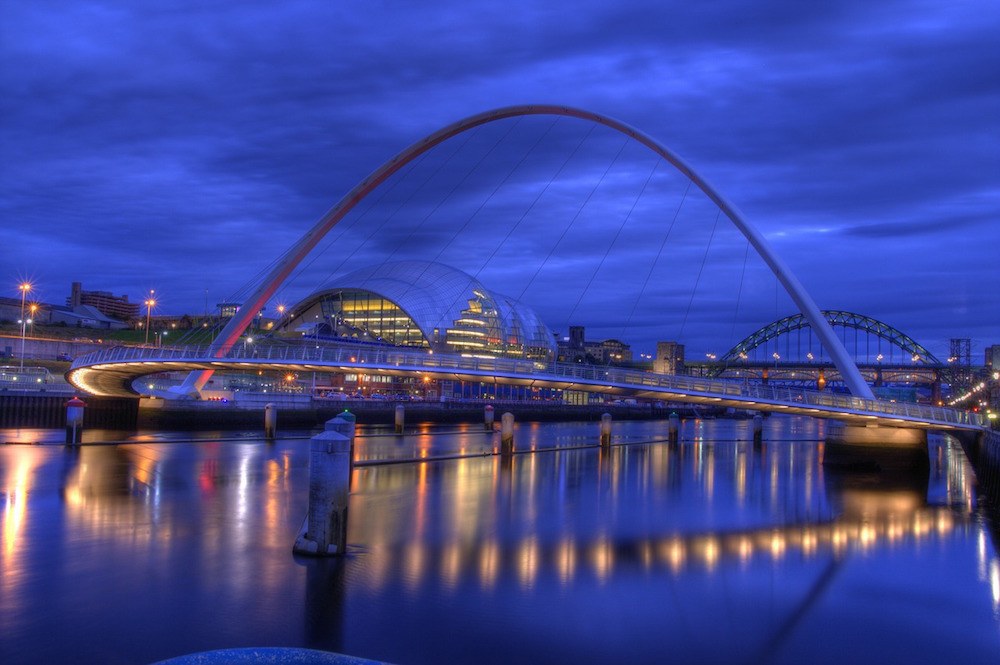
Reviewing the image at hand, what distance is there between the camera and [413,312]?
263ft

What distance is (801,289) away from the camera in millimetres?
33531

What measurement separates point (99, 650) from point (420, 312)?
7087 centimetres

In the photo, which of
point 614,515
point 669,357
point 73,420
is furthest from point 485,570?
point 669,357

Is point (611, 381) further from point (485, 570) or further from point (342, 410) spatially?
point (342, 410)

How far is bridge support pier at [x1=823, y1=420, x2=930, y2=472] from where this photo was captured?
107 feet

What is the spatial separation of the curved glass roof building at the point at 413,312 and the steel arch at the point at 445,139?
95.1 ft

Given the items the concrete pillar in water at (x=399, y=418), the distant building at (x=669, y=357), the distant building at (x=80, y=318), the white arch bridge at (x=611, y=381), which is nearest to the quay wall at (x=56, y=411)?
the white arch bridge at (x=611, y=381)

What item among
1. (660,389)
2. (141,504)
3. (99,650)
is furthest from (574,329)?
(99,650)

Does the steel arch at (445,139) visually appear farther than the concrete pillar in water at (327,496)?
Yes

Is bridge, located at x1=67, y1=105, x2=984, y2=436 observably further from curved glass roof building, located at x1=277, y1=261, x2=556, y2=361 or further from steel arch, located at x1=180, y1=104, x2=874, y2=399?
curved glass roof building, located at x1=277, y1=261, x2=556, y2=361

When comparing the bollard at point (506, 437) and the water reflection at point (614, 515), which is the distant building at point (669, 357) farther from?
the bollard at point (506, 437)

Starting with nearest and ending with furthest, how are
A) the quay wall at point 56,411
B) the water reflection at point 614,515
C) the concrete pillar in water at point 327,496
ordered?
the concrete pillar in water at point 327,496
the water reflection at point 614,515
the quay wall at point 56,411

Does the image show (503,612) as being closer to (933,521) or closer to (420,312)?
(933,521)

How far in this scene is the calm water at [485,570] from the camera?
10.4m
